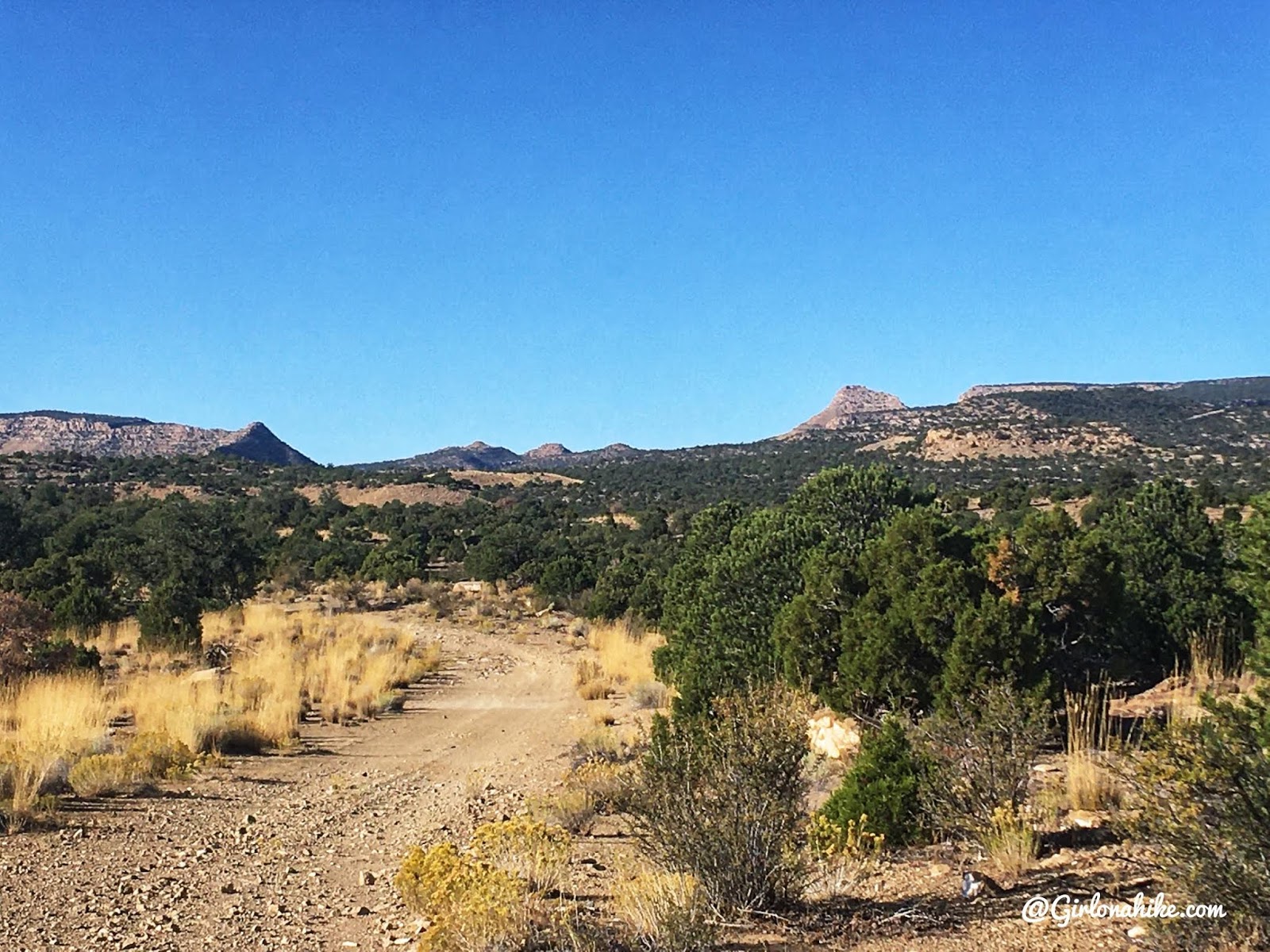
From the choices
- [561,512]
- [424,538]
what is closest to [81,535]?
[424,538]

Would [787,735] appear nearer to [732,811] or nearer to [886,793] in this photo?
[732,811]

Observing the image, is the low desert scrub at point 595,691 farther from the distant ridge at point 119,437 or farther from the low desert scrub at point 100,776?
the distant ridge at point 119,437

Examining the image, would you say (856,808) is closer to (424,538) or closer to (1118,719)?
(1118,719)

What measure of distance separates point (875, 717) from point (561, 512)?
51084 mm

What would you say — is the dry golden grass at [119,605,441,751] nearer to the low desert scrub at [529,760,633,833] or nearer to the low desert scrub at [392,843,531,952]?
the low desert scrub at [529,760,633,833]

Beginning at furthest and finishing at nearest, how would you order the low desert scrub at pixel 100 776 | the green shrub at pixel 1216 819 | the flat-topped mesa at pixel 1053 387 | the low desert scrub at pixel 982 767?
the flat-topped mesa at pixel 1053 387
the low desert scrub at pixel 100 776
the low desert scrub at pixel 982 767
the green shrub at pixel 1216 819

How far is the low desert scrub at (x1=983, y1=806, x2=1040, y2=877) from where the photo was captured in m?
5.92

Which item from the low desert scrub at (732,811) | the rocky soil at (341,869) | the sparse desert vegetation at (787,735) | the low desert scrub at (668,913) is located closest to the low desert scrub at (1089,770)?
the sparse desert vegetation at (787,735)

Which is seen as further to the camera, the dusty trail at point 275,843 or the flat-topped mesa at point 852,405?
the flat-topped mesa at point 852,405

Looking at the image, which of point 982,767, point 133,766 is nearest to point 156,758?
point 133,766

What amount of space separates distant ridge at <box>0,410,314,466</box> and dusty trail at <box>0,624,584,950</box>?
11755 centimetres

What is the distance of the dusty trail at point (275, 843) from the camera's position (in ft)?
19.8

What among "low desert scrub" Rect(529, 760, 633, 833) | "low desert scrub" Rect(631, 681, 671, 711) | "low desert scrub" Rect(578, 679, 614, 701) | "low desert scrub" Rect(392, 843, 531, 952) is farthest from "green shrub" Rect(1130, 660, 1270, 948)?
"low desert scrub" Rect(578, 679, 614, 701)

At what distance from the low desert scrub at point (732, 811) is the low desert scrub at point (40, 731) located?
5.76 m
